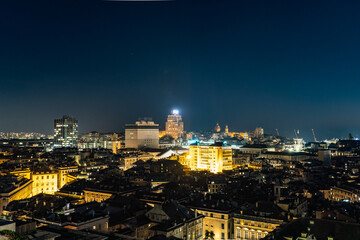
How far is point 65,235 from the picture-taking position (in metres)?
12.9

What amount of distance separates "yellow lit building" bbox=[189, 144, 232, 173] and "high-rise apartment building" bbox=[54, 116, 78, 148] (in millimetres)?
84739

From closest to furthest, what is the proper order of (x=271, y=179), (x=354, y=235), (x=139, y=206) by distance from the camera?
(x=354, y=235)
(x=139, y=206)
(x=271, y=179)

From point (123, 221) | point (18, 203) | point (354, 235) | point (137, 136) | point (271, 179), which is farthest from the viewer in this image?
point (137, 136)

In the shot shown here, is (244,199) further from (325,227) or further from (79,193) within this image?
(79,193)

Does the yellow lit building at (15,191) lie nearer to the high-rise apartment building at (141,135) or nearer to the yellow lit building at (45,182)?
the yellow lit building at (45,182)

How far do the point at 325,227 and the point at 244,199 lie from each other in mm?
16991

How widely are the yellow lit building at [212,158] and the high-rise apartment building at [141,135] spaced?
57145mm

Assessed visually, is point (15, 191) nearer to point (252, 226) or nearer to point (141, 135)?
point (252, 226)

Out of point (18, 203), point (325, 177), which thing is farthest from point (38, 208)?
point (325, 177)

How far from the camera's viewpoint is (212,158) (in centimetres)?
7394

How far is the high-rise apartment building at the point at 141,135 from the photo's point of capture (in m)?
131

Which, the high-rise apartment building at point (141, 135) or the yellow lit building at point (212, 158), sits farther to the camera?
the high-rise apartment building at point (141, 135)

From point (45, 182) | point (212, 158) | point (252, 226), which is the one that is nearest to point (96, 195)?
point (45, 182)

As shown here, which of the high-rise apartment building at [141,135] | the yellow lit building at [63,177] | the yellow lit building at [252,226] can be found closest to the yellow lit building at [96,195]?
the yellow lit building at [63,177]
